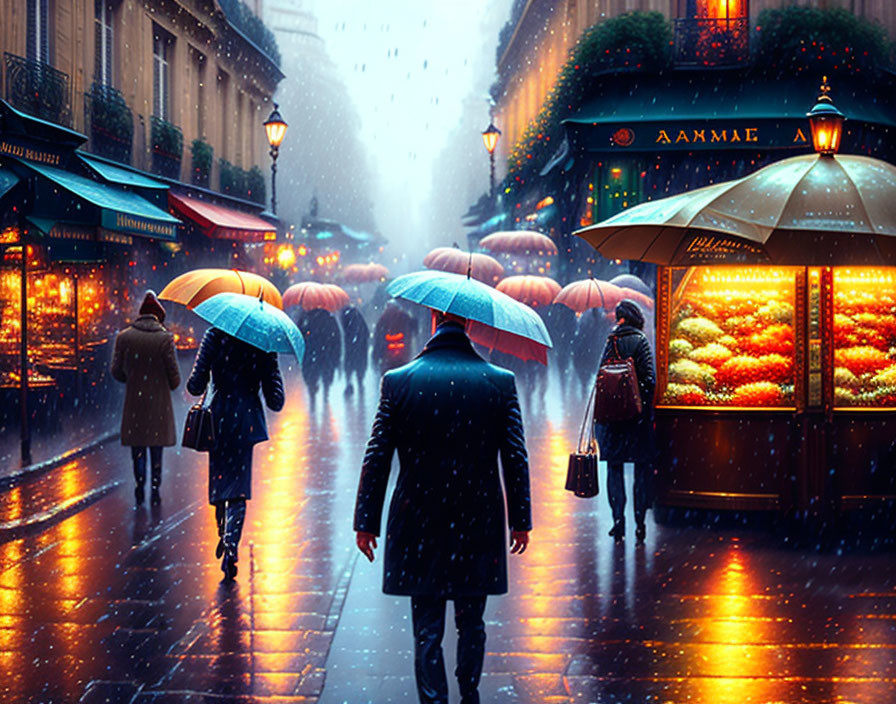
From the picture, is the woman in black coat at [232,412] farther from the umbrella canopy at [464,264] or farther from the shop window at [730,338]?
the umbrella canopy at [464,264]

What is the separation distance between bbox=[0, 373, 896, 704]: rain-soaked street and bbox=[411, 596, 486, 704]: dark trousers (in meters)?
0.68

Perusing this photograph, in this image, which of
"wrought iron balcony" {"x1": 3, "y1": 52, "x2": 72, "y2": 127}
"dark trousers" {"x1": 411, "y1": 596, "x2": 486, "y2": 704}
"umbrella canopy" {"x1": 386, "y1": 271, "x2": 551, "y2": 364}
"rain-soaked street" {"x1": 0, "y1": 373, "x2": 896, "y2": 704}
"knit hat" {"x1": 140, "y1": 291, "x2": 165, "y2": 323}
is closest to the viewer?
"dark trousers" {"x1": 411, "y1": 596, "x2": 486, "y2": 704}

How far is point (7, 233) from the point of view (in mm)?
14750

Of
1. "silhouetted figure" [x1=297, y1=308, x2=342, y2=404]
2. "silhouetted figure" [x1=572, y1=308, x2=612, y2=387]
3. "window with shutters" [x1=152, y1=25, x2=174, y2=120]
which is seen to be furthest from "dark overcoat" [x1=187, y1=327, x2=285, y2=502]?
"window with shutters" [x1=152, y1=25, x2=174, y2=120]

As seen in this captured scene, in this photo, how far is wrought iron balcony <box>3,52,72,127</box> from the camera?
50.6 ft

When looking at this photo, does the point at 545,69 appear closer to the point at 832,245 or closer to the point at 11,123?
the point at 11,123

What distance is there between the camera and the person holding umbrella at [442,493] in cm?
427

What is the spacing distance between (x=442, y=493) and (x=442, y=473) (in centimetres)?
8

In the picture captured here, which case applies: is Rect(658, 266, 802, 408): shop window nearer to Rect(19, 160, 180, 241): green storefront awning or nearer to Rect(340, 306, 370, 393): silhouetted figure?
Rect(19, 160, 180, 241): green storefront awning

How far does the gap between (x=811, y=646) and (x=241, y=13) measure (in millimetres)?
28036

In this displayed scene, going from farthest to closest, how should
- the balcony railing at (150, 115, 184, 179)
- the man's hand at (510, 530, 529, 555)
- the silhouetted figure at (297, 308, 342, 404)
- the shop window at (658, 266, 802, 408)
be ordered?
1. the balcony railing at (150, 115, 184, 179)
2. the silhouetted figure at (297, 308, 342, 404)
3. the shop window at (658, 266, 802, 408)
4. the man's hand at (510, 530, 529, 555)

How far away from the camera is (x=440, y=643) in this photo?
4.34m

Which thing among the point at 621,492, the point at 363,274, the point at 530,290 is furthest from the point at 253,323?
the point at 363,274

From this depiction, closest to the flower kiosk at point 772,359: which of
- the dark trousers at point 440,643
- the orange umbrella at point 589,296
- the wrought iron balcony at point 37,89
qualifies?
the dark trousers at point 440,643
